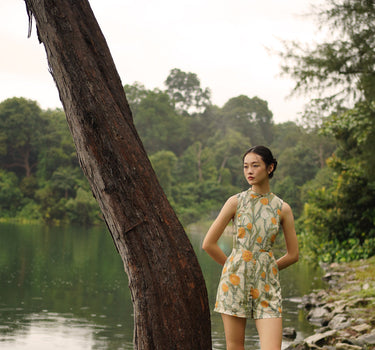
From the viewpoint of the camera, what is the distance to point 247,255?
3.33m

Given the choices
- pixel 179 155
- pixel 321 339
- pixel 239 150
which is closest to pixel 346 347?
pixel 321 339

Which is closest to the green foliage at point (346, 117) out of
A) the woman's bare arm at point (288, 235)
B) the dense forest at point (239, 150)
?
the dense forest at point (239, 150)

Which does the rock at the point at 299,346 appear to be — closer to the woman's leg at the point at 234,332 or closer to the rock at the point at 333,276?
the woman's leg at the point at 234,332

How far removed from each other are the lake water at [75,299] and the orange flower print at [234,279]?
5727mm

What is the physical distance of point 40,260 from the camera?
20562mm

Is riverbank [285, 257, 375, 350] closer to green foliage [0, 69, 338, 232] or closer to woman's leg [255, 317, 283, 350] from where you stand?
woman's leg [255, 317, 283, 350]

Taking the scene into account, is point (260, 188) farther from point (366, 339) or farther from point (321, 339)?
point (321, 339)

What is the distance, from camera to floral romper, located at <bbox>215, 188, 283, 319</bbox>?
3.26 meters

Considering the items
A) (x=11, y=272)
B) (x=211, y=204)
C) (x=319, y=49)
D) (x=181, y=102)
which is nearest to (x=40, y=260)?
(x=11, y=272)

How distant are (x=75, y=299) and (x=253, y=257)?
1104 cm

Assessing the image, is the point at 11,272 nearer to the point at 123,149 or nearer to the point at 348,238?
the point at 348,238

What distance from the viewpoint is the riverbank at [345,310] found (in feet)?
23.1

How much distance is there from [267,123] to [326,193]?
2062 inches

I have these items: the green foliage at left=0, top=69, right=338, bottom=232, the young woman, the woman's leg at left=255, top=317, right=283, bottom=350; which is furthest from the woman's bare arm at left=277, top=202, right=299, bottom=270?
the green foliage at left=0, top=69, right=338, bottom=232
